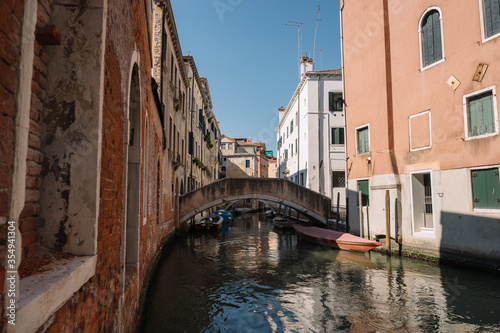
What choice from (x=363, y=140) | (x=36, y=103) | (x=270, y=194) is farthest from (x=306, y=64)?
(x=36, y=103)

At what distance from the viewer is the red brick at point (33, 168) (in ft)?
5.39

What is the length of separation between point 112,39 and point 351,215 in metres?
12.1

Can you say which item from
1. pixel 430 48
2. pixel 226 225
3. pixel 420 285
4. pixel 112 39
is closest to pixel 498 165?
pixel 420 285

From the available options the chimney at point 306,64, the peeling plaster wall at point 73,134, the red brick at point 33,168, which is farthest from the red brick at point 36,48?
the chimney at point 306,64

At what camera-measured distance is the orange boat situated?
11074 millimetres

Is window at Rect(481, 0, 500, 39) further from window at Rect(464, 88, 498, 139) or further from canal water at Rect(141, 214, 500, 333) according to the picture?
canal water at Rect(141, 214, 500, 333)

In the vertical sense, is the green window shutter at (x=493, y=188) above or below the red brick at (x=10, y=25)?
below

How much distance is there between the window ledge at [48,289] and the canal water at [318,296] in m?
3.77

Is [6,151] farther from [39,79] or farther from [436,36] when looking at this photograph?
[436,36]

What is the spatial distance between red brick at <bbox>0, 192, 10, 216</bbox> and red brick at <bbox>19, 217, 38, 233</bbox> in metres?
0.63

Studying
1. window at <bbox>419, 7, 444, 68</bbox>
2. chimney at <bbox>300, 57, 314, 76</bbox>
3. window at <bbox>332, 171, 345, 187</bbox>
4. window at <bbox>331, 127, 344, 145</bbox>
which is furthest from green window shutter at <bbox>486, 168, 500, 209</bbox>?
chimney at <bbox>300, 57, 314, 76</bbox>

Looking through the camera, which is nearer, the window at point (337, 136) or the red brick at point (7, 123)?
the red brick at point (7, 123)

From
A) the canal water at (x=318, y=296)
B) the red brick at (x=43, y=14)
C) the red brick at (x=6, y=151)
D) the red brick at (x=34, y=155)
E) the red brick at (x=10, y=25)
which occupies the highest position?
the red brick at (x=43, y=14)

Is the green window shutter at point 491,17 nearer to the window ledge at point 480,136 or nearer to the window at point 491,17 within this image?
the window at point 491,17
